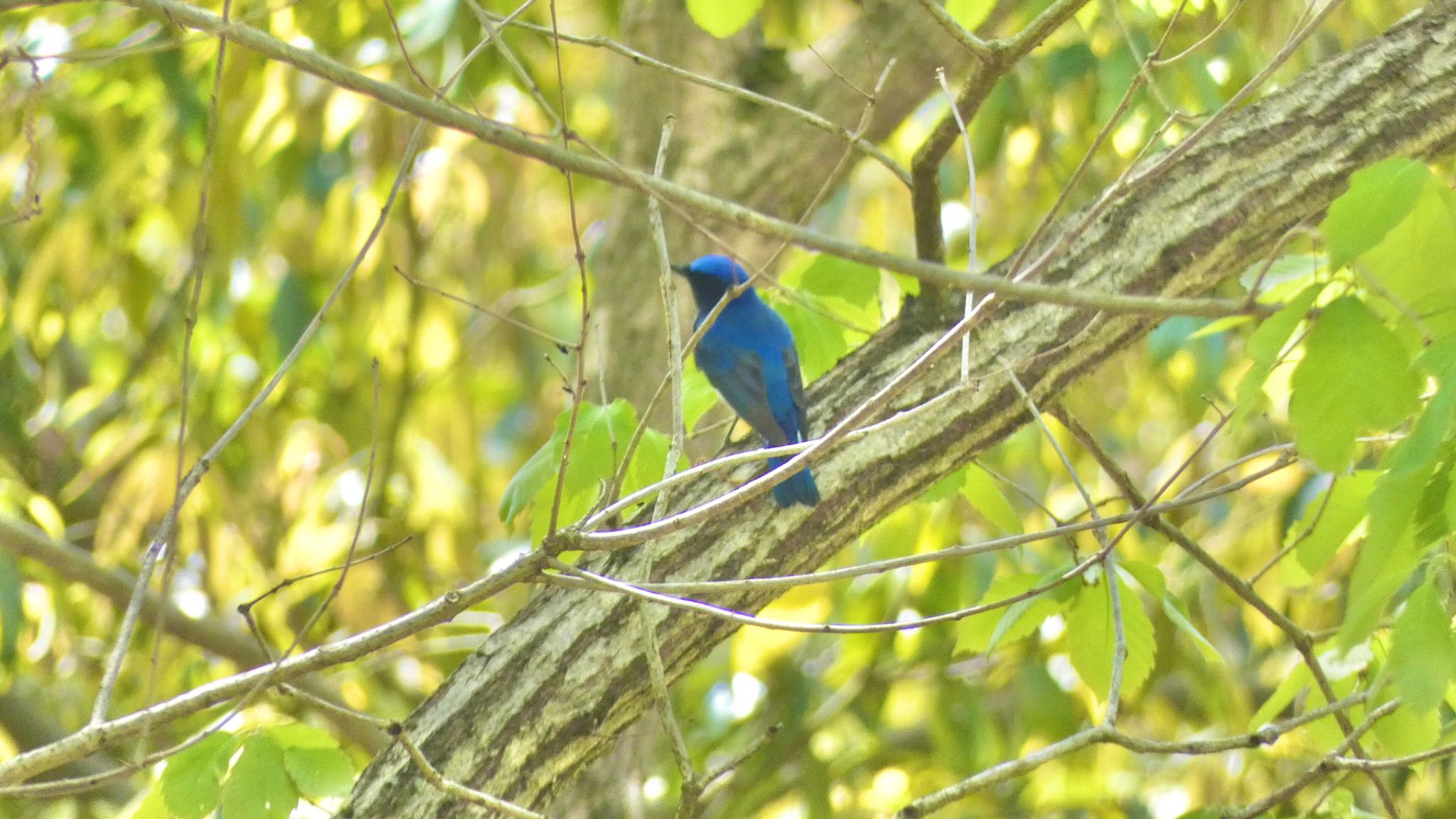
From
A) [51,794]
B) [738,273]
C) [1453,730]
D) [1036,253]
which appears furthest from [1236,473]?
[51,794]

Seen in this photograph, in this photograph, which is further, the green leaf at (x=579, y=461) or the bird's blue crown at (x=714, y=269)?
the bird's blue crown at (x=714, y=269)

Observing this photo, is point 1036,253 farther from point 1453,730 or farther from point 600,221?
point 600,221

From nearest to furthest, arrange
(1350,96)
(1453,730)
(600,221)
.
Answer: (1453,730) < (1350,96) < (600,221)

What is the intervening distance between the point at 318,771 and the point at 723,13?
4.81 ft

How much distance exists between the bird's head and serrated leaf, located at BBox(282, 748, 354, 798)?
2094 millimetres

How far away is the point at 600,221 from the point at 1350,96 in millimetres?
4591

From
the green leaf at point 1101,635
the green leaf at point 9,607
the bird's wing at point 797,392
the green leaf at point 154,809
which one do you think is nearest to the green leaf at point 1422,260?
the green leaf at point 1101,635

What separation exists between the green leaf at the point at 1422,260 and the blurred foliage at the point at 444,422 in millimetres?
1245

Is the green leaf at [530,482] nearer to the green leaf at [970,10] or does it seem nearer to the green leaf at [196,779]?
the green leaf at [196,779]

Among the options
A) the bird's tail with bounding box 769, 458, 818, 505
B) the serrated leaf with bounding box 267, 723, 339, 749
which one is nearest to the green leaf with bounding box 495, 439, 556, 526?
the bird's tail with bounding box 769, 458, 818, 505

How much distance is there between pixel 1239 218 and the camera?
7.86ft

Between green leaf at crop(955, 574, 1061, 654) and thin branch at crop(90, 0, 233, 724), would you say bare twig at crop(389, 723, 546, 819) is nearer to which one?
thin branch at crop(90, 0, 233, 724)

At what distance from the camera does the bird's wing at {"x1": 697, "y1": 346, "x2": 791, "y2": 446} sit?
10.9 ft

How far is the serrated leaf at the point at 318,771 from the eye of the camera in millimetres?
1970
